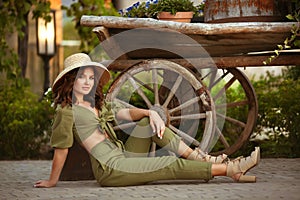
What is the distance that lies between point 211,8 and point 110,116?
47.8 inches

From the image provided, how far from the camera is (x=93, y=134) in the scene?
5352 millimetres

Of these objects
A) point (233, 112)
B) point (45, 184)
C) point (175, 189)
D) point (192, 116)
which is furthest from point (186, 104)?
point (233, 112)

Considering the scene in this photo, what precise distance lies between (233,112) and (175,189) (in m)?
2.63

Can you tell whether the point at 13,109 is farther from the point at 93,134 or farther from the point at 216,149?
the point at 93,134

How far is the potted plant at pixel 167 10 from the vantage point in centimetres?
609

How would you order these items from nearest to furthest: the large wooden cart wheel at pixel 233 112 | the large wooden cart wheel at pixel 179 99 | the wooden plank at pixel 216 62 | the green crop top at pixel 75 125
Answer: the green crop top at pixel 75 125 → the large wooden cart wheel at pixel 179 99 → the wooden plank at pixel 216 62 → the large wooden cart wheel at pixel 233 112

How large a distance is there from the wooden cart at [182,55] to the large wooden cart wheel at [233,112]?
42cm

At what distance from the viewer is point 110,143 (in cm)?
537

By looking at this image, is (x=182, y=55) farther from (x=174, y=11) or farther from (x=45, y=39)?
(x=45, y=39)

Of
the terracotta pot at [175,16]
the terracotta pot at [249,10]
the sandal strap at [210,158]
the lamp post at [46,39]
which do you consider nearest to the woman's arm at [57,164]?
the sandal strap at [210,158]

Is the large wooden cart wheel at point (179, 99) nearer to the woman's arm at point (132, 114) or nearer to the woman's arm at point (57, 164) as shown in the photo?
the woman's arm at point (132, 114)

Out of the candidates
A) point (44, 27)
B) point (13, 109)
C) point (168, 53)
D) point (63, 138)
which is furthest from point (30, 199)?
point (44, 27)

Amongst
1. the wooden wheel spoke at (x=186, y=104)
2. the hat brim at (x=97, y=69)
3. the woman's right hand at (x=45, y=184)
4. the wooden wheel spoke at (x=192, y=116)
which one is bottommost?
the woman's right hand at (x=45, y=184)

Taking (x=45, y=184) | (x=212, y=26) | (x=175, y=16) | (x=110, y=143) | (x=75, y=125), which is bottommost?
(x=45, y=184)
